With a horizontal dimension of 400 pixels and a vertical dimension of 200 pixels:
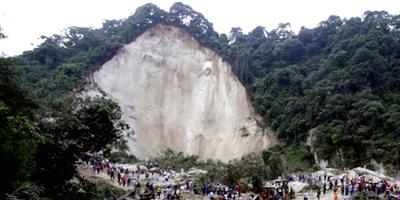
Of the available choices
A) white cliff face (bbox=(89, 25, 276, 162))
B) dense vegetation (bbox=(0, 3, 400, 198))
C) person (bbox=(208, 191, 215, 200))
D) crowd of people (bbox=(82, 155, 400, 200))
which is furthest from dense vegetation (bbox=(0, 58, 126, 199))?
white cliff face (bbox=(89, 25, 276, 162))

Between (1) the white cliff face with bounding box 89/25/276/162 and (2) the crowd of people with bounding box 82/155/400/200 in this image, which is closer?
(2) the crowd of people with bounding box 82/155/400/200

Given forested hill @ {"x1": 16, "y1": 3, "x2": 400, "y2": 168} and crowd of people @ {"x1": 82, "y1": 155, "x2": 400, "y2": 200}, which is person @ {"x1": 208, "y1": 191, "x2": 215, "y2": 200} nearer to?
crowd of people @ {"x1": 82, "y1": 155, "x2": 400, "y2": 200}

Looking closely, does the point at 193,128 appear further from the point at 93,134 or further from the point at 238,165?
the point at 93,134

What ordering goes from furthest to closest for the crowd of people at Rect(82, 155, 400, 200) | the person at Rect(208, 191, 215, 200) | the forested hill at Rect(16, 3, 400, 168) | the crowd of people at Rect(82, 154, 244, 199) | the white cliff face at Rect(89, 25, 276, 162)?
the white cliff face at Rect(89, 25, 276, 162) < the forested hill at Rect(16, 3, 400, 168) < the crowd of people at Rect(82, 154, 244, 199) < the person at Rect(208, 191, 215, 200) < the crowd of people at Rect(82, 155, 400, 200)

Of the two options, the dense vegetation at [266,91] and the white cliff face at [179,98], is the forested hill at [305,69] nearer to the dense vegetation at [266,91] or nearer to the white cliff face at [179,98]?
the dense vegetation at [266,91]

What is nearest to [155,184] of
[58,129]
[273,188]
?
[273,188]

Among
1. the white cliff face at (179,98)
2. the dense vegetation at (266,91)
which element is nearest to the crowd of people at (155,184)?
the dense vegetation at (266,91)
